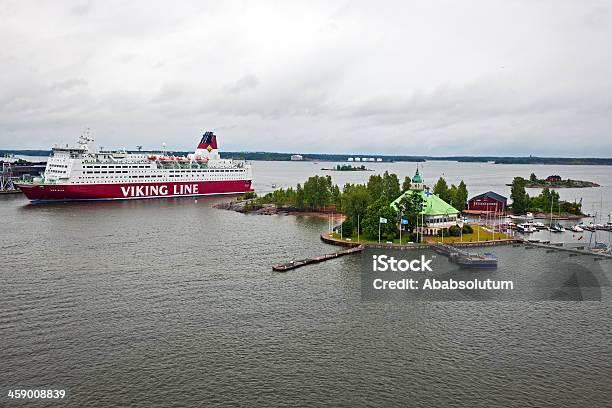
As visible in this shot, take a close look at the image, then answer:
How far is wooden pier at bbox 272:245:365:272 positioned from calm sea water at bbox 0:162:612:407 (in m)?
0.89

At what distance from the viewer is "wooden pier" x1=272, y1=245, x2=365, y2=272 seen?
3631cm

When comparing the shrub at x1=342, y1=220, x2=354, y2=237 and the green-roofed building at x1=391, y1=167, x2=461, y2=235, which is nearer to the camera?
the shrub at x1=342, y1=220, x2=354, y2=237

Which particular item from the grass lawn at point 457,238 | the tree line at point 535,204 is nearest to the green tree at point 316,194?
the grass lawn at point 457,238

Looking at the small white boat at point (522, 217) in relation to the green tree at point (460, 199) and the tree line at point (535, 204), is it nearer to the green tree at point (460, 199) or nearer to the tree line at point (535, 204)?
the tree line at point (535, 204)

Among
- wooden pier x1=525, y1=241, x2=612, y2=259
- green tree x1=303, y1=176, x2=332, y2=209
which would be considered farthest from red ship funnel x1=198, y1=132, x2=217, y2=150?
wooden pier x1=525, y1=241, x2=612, y2=259

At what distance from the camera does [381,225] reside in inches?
1842

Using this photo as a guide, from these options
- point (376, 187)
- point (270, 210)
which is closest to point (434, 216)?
point (376, 187)

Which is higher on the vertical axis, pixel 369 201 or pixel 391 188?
pixel 391 188

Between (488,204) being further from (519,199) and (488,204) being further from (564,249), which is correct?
(564,249)

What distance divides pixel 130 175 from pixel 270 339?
66.9 m

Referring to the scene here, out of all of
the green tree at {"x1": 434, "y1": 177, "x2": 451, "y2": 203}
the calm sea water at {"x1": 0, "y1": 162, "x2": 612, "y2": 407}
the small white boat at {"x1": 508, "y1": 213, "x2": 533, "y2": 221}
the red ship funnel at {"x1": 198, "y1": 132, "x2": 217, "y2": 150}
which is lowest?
the calm sea water at {"x1": 0, "y1": 162, "x2": 612, "y2": 407}

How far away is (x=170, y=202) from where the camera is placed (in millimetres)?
81875

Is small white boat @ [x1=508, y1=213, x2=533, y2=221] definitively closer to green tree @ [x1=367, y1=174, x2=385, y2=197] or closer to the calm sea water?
green tree @ [x1=367, y1=174, x2=385, y2=197]

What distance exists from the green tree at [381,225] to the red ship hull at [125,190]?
48976 mm
